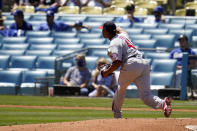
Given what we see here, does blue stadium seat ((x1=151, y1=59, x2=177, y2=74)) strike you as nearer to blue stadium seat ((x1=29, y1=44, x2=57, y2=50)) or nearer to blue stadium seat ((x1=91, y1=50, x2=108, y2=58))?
blue stadium seat ((x1=91, y1=50, x2=108, y2=58))

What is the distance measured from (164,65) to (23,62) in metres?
4.01

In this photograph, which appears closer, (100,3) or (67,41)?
(67,41)

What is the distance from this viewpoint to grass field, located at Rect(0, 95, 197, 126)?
30.4ft

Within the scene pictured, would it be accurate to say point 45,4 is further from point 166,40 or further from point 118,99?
→ point 118,99

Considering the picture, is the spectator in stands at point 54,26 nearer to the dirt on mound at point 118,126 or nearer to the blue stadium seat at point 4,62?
the blue stadium seat at point 4,62

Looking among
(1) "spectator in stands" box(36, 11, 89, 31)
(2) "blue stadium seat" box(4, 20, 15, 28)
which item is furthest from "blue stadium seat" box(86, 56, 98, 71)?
(2) "blue stadium seat" box(4, 20, 15, 28)

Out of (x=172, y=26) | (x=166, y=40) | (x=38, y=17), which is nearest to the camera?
(x=166, y=40)

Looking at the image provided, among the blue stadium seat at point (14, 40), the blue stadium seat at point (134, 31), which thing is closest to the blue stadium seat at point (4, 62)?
the blue stadium seat at point (14, 40)

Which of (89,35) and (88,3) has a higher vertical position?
(88,3)

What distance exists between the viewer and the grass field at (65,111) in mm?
9266

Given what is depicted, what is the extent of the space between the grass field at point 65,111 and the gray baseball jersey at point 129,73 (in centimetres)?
103

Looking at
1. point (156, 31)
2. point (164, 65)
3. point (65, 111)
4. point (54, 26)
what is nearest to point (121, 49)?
point (65, 111)

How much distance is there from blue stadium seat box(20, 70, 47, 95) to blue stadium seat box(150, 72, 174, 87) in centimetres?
286

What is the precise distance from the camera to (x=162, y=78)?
44.6 feet
